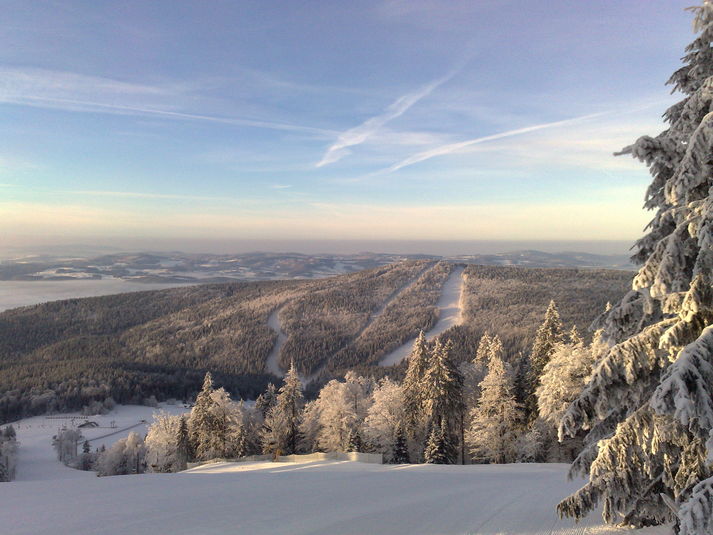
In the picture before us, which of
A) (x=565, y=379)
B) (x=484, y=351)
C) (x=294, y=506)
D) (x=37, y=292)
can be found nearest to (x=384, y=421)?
(x=565, y=379)

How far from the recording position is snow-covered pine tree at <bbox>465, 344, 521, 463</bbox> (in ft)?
112

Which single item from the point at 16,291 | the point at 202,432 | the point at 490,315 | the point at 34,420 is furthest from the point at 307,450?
the point at 16,291

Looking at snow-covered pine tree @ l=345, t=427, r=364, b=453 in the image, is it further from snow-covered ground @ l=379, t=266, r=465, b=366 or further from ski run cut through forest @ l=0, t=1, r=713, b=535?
snow-covered ground @ l=379, t=266, r=465, b=366

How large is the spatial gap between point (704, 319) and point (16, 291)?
208m

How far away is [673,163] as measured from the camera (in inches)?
275

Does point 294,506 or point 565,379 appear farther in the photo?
point 565,379

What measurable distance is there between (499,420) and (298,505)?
90.3 feet

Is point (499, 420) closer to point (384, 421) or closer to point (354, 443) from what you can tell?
point (384, 421)

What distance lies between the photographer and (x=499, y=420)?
34.5 meters

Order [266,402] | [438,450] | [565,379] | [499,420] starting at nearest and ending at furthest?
1. [565,379]
2. [438,450]
3. [499,420]
4. [266,402]

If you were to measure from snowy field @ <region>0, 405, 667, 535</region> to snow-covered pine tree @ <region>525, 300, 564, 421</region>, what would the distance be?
1960cm

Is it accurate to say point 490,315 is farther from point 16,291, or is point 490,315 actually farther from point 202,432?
point 16,291

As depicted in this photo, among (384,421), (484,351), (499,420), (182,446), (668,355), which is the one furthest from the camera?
(484,351)

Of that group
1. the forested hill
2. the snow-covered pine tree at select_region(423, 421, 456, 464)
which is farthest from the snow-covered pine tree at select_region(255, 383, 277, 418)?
the forested hill
